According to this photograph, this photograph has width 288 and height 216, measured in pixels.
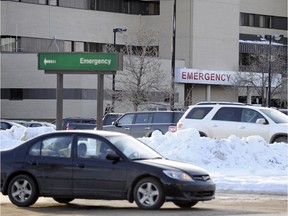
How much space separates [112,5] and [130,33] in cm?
326

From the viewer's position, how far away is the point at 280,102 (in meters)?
64.5

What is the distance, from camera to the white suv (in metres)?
23.1

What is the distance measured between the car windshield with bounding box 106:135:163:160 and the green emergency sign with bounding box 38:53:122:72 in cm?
922

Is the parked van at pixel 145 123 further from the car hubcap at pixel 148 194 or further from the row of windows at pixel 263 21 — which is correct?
the row of windows at pixel 263 21

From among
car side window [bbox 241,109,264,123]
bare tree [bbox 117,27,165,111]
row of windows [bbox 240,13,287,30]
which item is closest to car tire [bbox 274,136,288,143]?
car side window [bbox 241,109,264,123]

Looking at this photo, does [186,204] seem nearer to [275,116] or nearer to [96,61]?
[96,61]

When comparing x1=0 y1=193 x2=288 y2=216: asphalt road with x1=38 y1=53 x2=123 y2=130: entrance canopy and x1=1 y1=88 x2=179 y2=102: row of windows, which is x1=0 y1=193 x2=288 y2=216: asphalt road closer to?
x1=38 y1=53 x2=123 y2=130: entrance canopy

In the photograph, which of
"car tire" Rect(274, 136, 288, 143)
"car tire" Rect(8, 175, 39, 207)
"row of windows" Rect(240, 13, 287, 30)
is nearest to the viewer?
"car tire" Rect(8, 175, 39, 207)

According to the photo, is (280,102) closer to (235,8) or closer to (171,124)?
(235,8)

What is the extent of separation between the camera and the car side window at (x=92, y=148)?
13.1 meters

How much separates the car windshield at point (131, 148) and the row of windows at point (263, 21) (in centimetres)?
6053

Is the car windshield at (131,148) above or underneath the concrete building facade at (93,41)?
underneath

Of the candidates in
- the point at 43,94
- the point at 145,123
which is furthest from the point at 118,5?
the point at 145,123

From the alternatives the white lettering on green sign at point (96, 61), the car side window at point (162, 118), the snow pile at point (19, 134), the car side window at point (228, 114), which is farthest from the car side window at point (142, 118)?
the white lettering on green sign at point (96, 61)
